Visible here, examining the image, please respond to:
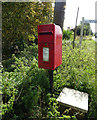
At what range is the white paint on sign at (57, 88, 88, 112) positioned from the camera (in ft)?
6.43

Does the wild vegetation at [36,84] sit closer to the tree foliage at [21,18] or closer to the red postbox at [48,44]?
the tree foliage at [21,18]

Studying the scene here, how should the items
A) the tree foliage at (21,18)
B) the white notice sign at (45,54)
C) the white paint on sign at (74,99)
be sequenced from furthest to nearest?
the tree foliage at (21,18) → the white paint on sign at (74,99) → the white notice sign at (45,54)

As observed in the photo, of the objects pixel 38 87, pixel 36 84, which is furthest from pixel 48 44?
pixel 36 84

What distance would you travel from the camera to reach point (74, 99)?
2.13m

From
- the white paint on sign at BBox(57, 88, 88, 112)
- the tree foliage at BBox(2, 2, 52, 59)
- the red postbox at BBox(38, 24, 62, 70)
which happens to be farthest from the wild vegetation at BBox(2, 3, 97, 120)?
the red postbox at BBox(38, 24, 62, 70)

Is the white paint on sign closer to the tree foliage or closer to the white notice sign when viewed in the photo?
the white notice sign

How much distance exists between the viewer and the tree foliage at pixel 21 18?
143 inches

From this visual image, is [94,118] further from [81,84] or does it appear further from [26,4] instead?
[26,4]

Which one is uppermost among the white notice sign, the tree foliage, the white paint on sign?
the tree foliage

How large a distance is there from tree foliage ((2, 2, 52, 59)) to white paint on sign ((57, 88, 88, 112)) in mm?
2854

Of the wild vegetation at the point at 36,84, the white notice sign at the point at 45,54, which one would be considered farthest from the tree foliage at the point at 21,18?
the white notice sign at the point at 45,54

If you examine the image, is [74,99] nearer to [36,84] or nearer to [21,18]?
[36,84]

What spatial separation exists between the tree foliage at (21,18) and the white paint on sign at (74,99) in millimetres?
2854

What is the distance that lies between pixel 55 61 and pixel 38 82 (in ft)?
2.31
